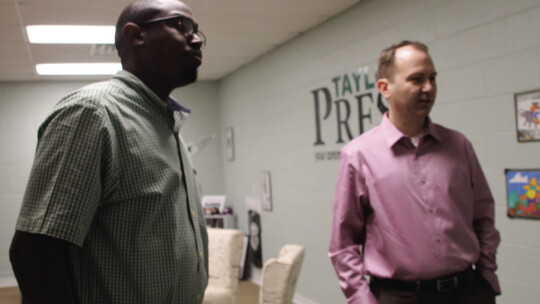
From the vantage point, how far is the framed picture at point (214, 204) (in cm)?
690

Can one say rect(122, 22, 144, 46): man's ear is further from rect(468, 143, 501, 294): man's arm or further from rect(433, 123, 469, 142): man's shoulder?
rect(468, 143, 501, 294): man's arm

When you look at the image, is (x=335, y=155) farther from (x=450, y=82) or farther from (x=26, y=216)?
(x=26, y=216)

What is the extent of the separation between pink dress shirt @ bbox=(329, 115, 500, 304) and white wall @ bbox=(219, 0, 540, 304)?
999mm

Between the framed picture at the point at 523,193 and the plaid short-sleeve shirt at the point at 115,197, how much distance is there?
2022 mm

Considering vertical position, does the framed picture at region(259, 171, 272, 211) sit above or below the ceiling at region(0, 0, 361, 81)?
below

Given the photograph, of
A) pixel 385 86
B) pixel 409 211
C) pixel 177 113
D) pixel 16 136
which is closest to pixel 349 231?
pixel 409 211

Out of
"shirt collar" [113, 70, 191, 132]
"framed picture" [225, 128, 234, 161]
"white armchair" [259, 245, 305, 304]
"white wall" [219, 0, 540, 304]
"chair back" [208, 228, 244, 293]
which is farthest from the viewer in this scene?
"framed picture" [225, 128, 234, 161]

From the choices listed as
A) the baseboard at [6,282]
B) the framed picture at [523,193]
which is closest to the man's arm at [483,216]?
the framed picture at [523,193]

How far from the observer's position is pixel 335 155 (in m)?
4.46

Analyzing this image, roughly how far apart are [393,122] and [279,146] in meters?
3.67

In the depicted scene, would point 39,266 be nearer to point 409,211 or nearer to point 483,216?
point 409,211

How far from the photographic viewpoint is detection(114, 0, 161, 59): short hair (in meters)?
1.31

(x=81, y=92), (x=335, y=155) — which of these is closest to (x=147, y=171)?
(x=81, y=92)

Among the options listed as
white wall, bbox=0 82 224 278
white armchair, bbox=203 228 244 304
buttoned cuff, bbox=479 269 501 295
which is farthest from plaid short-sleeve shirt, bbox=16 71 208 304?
white wall, bbox=0 82 224 278
